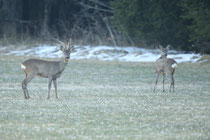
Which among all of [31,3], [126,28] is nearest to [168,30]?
[126,28]

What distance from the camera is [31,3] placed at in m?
42.6

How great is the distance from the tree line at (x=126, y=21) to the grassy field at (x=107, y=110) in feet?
24.3

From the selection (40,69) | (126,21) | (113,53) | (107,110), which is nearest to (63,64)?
(40,69)

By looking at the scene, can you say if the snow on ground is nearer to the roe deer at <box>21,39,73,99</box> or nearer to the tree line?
the tree line

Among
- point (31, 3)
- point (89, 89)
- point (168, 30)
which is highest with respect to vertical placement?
point (31, 3)

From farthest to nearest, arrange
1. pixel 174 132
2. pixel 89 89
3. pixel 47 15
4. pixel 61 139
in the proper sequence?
pixel 47 15 < pixel 89 89 < pixel 174 132 < pixel 61 139

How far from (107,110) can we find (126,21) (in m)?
19.1

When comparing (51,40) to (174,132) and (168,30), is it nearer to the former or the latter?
(168,30)

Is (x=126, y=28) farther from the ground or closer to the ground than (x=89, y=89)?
farther from the ground

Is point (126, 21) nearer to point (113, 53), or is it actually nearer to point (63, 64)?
point (113, 53)

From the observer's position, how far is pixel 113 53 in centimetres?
2916

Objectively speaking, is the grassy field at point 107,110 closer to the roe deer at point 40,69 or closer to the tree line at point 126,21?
the roe deer at point 40,69

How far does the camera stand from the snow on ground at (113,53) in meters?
26.5

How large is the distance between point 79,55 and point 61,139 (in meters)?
22.2
